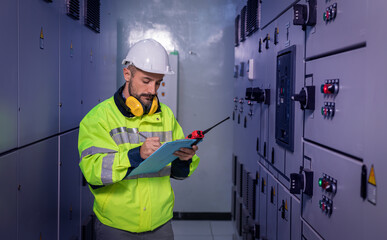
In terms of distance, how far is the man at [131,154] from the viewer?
6.90 ft

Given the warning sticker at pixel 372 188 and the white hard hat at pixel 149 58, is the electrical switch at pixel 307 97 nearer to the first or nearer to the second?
the warning sticker at pixel 372 188

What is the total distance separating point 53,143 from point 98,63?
1.62 meters

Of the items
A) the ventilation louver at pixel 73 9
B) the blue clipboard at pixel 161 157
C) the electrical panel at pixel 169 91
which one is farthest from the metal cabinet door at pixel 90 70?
the blue clipboard at pixel 161 157

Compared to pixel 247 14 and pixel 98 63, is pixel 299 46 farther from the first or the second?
pixel 98 63

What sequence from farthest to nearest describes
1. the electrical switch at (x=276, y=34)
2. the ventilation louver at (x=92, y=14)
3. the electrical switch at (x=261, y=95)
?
1. the ventilation louver at (x=92, y=14)
2. the electrical switch at (x=261, y=95)
3. the electrical switch at (x=276, y=34)

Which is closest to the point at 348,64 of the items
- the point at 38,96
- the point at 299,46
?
the point at 299,46

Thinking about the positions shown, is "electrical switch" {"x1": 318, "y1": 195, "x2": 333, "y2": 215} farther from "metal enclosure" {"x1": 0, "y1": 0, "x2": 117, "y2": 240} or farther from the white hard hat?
"metal enclosure" {"x1": 0, "y1": 0, "x2": 117, "y2": 240}

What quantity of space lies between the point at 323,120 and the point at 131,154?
1008 millimetres

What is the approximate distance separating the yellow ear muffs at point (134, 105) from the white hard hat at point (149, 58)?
8.4 inches

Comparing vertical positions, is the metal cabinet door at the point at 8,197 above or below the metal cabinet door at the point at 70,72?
below

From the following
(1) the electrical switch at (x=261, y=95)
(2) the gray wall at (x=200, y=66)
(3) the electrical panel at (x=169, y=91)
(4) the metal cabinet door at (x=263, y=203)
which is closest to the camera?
(1) the electrical switch at (x=261, y=95)

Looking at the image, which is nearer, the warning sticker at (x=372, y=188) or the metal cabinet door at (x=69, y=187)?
the warning sticker at (x=372, y=188)

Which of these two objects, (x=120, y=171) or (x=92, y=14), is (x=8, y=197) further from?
(x=92, y=14)

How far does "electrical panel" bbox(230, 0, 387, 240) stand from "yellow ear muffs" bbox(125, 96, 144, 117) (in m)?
0.87
